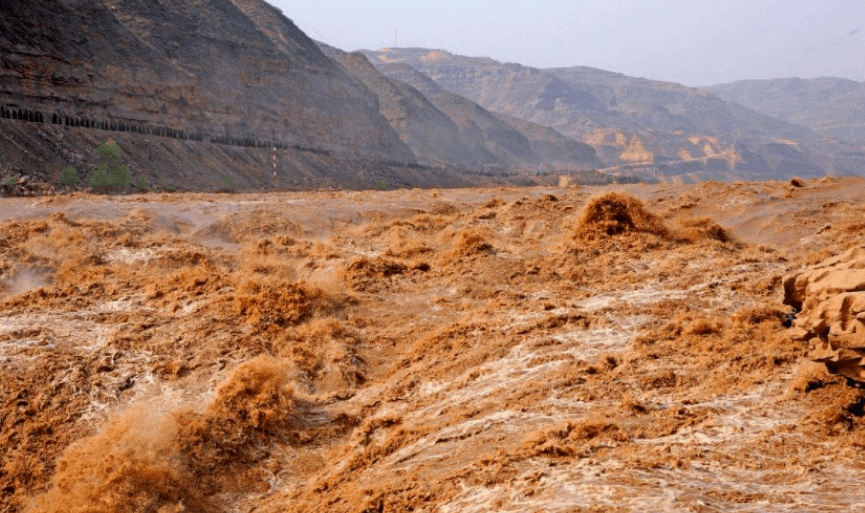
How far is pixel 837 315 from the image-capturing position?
20.1 ft

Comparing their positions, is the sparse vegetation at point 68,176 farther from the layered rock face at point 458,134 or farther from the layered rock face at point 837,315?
the layered rock face at point 458,134

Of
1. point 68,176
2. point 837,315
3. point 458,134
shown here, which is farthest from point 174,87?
point 458,134

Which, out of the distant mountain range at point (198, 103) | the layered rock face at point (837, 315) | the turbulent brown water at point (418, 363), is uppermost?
the distant mountain range at point (198, 103)

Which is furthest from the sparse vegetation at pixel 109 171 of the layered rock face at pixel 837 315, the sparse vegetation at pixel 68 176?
the layered rock face at pixel 837 315

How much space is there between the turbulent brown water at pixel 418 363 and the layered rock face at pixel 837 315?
257 mm

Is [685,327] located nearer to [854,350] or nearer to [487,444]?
[854,350]

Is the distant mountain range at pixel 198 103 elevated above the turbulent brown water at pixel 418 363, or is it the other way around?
the distant mountain range at pixel 198 103

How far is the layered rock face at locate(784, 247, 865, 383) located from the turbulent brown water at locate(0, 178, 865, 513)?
26cm

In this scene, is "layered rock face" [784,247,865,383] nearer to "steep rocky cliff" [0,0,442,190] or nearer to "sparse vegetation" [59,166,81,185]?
"sparse vegetation" [59,166,81,185]

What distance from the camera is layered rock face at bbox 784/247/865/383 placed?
233 inches

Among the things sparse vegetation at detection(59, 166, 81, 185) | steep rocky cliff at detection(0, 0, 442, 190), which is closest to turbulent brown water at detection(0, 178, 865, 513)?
sparse vegetation at detection(59, 166, 81, 185)

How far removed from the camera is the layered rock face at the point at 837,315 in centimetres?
593

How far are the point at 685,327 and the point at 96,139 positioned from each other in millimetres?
35109

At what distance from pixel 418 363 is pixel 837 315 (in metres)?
4.70
